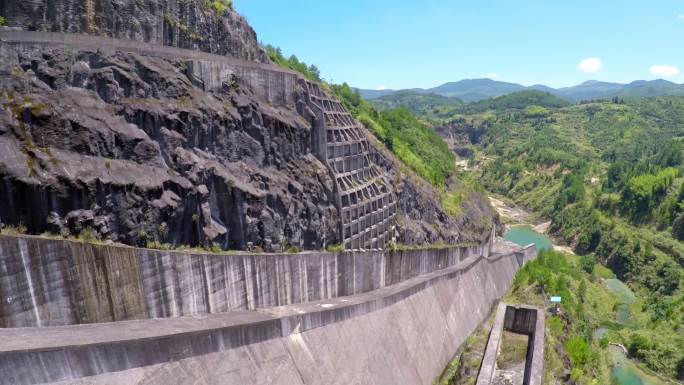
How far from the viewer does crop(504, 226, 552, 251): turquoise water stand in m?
82.2

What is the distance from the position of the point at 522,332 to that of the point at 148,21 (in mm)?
27825

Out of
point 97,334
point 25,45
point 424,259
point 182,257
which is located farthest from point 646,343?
point 25,45

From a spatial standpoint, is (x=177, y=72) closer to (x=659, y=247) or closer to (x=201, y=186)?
(x=201, y=186)

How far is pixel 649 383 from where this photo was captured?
3841 centimetres

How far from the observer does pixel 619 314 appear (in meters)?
53.4

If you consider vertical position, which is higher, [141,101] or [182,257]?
[141,101]

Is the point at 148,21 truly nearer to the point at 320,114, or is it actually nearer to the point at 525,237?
the point at 320,114

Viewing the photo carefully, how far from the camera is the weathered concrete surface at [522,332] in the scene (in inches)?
861

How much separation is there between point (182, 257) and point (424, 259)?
18166 mm

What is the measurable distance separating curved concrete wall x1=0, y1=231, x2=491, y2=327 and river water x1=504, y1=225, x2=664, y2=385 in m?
27.4

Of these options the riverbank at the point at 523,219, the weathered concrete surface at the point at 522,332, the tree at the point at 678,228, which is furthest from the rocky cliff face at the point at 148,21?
the riverbank at the point at 523,219

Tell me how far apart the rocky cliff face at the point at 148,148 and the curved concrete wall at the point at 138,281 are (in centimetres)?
389

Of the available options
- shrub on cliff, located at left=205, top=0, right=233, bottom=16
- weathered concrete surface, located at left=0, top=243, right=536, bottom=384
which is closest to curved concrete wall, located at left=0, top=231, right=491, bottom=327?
weathered concrete surface, located at left=0, top=243, right=536, bottom=384

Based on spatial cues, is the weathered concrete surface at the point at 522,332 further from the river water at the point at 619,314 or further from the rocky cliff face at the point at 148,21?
the rocky cliff face at the point at 148,21
